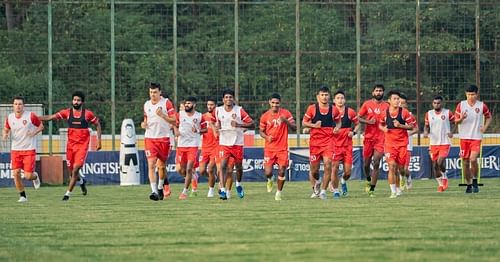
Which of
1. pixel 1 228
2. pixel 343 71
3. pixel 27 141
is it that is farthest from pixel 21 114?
pixel 343 71

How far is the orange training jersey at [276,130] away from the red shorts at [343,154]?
105 cm

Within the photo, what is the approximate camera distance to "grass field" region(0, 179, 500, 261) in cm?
1488

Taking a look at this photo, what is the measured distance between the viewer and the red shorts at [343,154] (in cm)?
2711

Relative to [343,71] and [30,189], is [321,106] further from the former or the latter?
[343,71]

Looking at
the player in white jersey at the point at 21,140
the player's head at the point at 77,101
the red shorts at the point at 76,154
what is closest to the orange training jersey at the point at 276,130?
the red shorts at the point at 76,154

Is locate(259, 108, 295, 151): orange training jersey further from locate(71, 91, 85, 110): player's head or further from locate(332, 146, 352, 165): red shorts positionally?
locate(71, 91, 85, 110): player's head

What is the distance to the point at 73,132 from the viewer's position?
28.2 m

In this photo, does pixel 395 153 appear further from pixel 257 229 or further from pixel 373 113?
pixel 257 229

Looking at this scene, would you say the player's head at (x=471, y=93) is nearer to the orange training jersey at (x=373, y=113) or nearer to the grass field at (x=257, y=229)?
the orange training jersey at (x=373, y=113)

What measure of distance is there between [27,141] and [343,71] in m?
18.3

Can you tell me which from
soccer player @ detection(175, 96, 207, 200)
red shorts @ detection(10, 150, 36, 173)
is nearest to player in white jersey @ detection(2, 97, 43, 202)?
red shorts @ detection(10, 150, 36, 173)

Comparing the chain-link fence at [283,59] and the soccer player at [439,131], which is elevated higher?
the chain-link fence at [283,59]

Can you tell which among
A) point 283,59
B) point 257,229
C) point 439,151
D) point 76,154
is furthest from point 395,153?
point 283,59

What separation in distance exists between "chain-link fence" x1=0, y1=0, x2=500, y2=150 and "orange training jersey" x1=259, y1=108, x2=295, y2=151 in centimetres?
Answer: 1306
